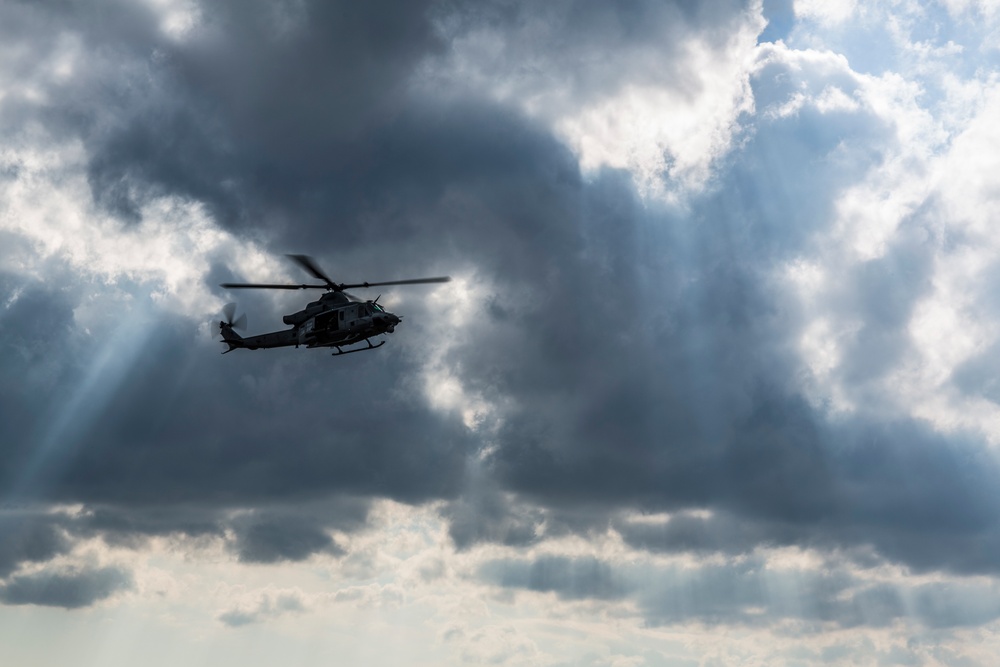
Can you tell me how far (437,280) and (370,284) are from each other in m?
16.5

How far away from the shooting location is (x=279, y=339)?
188 metres

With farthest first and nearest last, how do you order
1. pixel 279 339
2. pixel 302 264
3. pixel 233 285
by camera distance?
pixel 279 339 < pixel 302 264 < pixel 233 285

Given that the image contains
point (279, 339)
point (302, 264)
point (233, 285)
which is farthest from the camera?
point (279, 339)

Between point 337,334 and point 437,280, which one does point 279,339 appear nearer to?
point 337,334

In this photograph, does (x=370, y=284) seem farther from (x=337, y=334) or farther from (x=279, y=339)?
(x=279, y=339)

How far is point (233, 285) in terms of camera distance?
162m

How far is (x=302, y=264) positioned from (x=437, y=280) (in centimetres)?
2468

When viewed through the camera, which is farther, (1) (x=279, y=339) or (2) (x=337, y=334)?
(1) (x=279, y=339)

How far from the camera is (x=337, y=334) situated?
175 m

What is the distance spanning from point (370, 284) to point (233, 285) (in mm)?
23254

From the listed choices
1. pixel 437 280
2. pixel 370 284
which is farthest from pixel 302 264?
pixel 437 280

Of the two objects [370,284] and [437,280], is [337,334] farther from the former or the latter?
[437,280]

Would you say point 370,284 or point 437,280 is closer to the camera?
point 437,280

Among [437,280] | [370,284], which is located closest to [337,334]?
[370,284]
